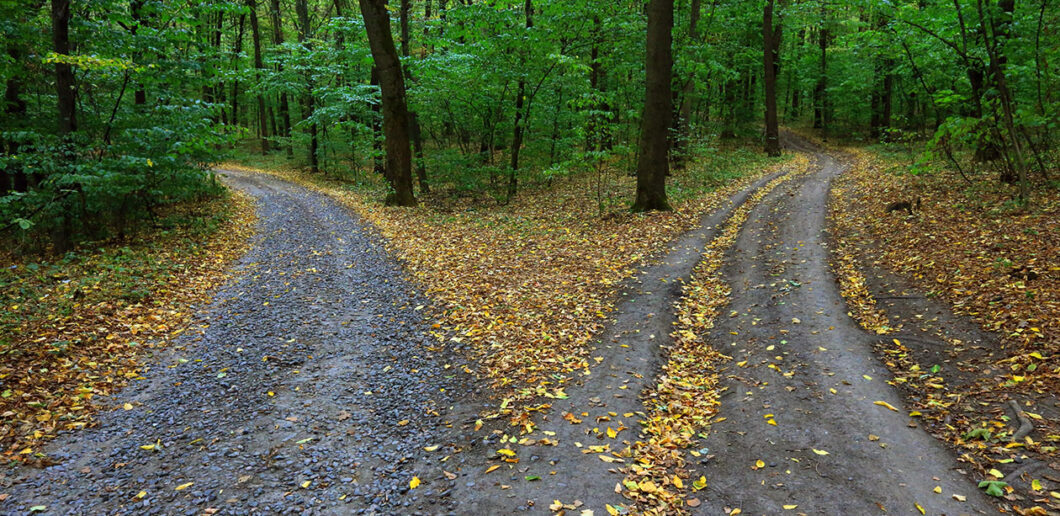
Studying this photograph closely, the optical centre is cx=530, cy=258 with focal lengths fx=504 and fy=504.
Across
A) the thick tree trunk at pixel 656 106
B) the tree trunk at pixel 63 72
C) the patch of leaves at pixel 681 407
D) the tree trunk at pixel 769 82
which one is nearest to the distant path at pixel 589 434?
the patch of leaves at pixel 681 407

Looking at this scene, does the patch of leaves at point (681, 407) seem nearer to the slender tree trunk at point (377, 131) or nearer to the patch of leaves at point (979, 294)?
the patch of leaves at point (979, 294)

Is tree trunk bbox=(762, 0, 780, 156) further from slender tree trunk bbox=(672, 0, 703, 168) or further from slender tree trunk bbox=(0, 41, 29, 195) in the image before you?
slender tree trunk bbox=(0, 41, 29, 195)

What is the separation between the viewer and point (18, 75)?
32.2 ft

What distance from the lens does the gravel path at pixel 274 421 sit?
4043mm

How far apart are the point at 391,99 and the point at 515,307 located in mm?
10289

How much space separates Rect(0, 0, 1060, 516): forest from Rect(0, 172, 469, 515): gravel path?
0.03 m

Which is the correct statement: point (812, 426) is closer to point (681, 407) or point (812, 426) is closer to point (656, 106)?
point (681, 407)

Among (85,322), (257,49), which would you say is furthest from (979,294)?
(257,49)

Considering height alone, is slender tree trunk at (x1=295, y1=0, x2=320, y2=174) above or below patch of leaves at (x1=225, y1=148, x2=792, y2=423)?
above

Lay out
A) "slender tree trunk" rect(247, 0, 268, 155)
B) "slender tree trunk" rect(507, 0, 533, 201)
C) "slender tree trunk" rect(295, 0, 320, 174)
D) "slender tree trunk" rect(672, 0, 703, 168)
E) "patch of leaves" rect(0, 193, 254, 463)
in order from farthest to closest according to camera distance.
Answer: "slender tree trunk" rect(247, 0, 268, 155) → "slender tree trunk" rect(295, 0, 320, 174) → "slender tree trunk" rect(672, 0, 703, 168) → "slender tree trunk" rect(507, 0, 533, 201) → "patch of leaves" rect(0, 193, 254, 463)

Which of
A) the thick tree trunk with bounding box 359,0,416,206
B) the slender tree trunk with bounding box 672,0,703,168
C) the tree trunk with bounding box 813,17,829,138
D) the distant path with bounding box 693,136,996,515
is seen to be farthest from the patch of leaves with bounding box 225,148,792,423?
the tree trunk with bounding box 813,17,829,138

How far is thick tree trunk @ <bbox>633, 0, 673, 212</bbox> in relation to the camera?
1230 centimetres

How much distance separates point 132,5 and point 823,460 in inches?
582

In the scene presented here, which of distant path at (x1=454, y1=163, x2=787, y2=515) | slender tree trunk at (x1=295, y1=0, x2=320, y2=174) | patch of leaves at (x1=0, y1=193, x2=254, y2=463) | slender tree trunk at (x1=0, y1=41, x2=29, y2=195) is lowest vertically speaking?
distant path at (x1=454, y1=163, x2=787, y2=515)
